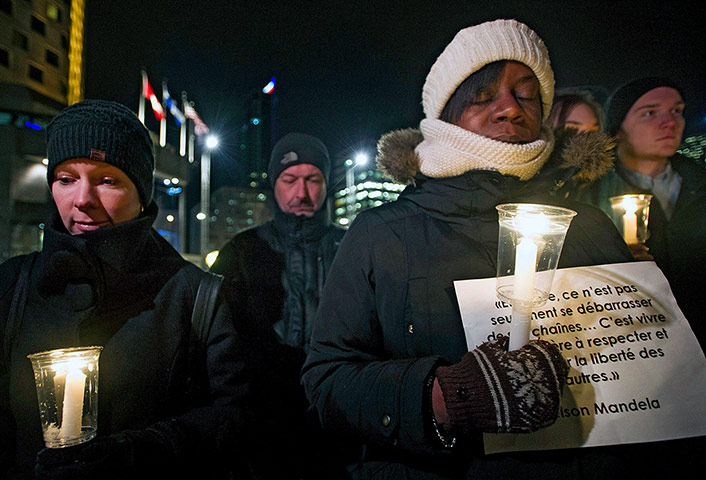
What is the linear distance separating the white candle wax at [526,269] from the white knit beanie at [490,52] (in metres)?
1.09

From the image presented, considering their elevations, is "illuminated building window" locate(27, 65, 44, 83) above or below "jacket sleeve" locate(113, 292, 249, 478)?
above

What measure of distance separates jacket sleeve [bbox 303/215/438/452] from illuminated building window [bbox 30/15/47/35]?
19.7 metres

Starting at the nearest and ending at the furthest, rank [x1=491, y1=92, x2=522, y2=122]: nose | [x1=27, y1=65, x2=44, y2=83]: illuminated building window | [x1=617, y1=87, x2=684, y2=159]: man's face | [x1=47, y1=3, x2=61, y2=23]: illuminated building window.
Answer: [x1=491, y1=92, x2=522, y2=122]: nose → [x1=617, y1=87, x2=684, y2=159]: man's face → [x1=27, y1=65, x2=44, y2=83]: illuminated building window → [x1=47, y1=3, x2=61, y2=23]: illuminated building window

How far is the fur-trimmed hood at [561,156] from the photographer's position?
5.63 ft

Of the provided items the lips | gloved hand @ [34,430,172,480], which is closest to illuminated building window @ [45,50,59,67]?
the lips

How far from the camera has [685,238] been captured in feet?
7.99

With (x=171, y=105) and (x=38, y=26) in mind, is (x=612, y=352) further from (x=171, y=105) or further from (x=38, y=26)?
(x=171, y=105)

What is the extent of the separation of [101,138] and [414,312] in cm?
173

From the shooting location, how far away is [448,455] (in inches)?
54.2

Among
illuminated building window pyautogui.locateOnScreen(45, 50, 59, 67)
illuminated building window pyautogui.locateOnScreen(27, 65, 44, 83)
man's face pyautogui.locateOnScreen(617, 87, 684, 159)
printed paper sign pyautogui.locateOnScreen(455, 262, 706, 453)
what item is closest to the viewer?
printed paper sign pyautogui.locateOnScreen(455, 262, 706, 453)

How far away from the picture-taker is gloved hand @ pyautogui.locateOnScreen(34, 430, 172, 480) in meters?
1.23

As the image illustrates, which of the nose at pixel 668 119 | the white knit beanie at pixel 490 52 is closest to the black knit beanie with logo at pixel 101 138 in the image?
the white knit beanie at pixel 490 52

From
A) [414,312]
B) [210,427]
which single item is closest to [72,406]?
[210,427]

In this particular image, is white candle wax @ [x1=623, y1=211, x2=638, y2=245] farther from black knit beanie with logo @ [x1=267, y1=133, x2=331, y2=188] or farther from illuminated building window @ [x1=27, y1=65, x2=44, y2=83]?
illuminated building window @ [x1=27, y1=65, x2=44, y2=83]
